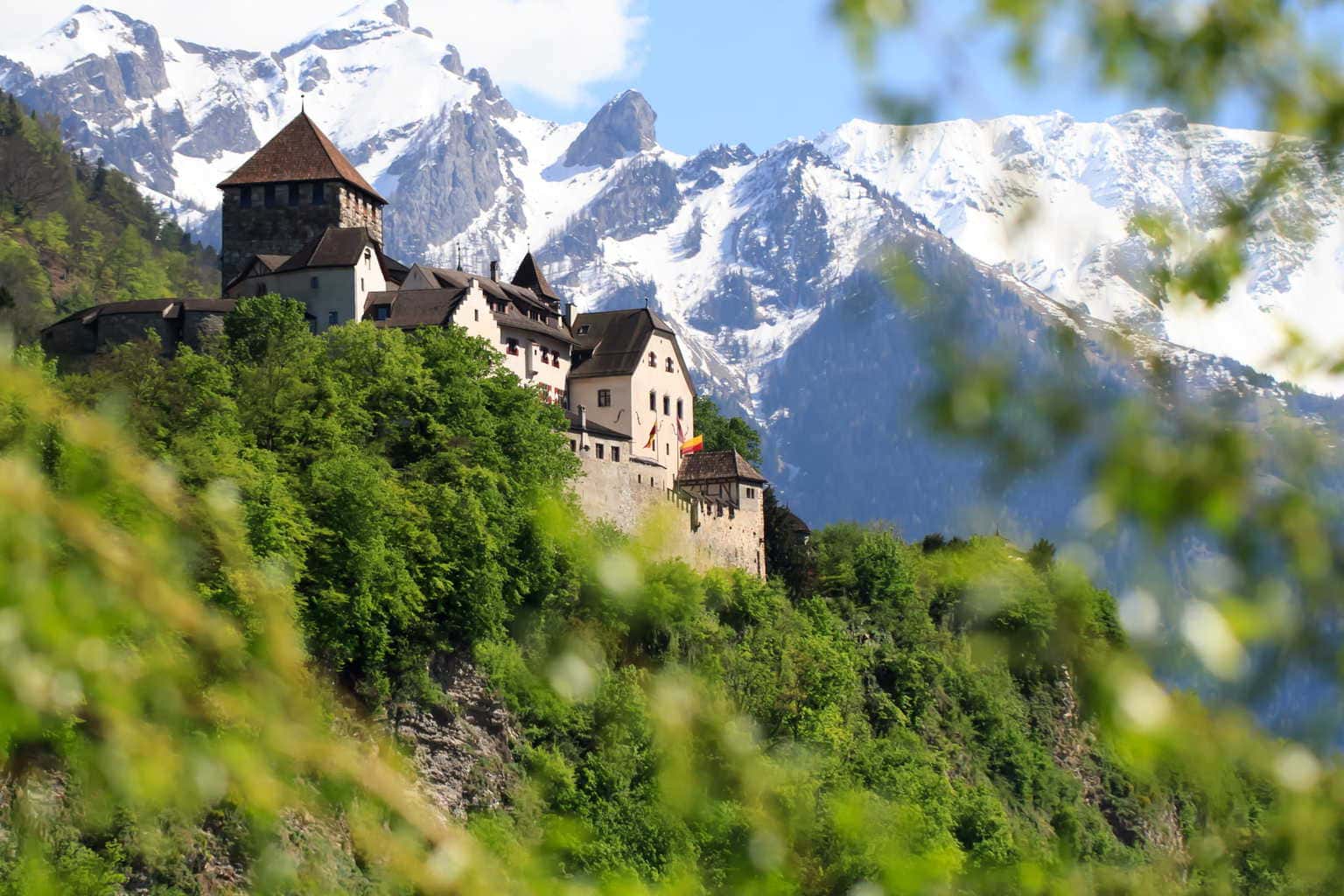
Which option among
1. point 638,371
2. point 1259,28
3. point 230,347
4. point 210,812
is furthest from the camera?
point 638,371

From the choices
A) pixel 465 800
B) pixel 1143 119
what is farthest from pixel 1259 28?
pixel 465 800

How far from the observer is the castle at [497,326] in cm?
5856

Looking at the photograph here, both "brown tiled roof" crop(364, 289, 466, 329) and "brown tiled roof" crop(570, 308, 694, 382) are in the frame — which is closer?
"brown tiled roof" crop(364, 289, 466, 329)

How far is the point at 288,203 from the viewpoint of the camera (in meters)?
67.8

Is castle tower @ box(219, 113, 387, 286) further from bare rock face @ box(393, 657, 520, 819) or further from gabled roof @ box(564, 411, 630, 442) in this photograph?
bare rock face @ box(393, 657, 520, 819)

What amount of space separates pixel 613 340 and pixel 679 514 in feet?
49.7

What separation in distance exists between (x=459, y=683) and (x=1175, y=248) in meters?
41.9

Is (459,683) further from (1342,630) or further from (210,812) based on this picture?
(1342,630)

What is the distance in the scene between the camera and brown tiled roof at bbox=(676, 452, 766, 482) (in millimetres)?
63938

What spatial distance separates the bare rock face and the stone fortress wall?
23.2 feet

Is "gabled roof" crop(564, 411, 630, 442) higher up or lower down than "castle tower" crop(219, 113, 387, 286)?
lower down

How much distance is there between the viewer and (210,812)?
122 feet

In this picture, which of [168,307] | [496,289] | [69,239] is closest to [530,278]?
[496,289]

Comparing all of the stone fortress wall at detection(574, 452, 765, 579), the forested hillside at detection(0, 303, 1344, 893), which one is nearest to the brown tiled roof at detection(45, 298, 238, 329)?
the forested hillside at detection(0, 303, 1344, 893)
